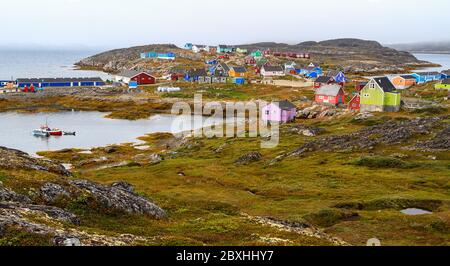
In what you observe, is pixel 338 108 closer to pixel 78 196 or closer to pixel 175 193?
pixel 175 193

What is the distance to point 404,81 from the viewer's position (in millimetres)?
166875

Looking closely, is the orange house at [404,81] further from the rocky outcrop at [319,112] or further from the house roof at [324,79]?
the rocky outcrop at [319,112]

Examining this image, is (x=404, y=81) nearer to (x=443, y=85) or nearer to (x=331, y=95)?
(x=443, y=85)

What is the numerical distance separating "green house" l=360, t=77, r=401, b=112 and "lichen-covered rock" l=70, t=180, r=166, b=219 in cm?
8509

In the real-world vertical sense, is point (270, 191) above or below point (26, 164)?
below

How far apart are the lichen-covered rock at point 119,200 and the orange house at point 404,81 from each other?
154 meters

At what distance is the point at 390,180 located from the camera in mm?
52781

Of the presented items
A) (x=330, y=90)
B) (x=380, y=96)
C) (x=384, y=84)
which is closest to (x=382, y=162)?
(x=380, y=96)

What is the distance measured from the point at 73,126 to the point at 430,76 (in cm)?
13557

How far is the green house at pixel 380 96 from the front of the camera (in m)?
105

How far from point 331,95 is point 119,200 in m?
101

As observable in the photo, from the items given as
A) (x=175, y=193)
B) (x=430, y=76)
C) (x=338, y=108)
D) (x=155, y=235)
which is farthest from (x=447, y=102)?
(x=155, y=235)

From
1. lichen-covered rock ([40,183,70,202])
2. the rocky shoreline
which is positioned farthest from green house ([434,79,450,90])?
lichen-covered rock ([40,183,70,202])
